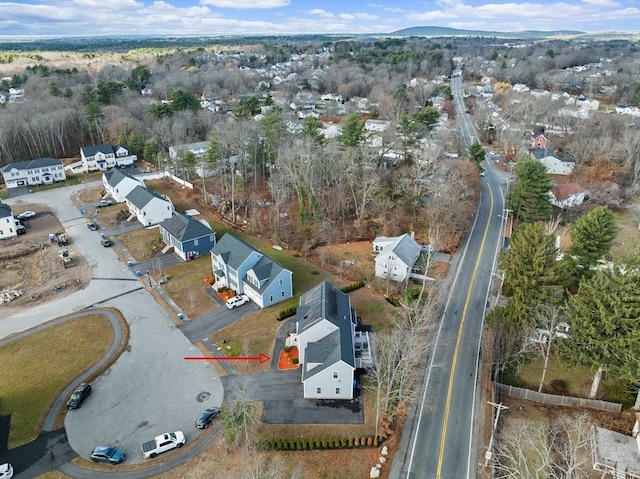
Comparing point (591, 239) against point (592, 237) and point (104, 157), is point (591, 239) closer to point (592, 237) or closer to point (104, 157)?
point (592, 237)

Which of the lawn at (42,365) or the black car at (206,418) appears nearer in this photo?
the black car at (206,418)

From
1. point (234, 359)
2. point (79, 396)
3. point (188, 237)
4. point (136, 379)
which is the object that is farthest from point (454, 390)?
point (188, 237)

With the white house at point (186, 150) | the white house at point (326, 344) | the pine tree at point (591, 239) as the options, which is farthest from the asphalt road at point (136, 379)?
the white house at point (186, 150)

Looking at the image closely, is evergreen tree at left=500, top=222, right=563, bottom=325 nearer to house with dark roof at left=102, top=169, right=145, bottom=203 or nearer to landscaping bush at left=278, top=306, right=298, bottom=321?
landscaping bush at left=278, top=306, right=298, bottom=321

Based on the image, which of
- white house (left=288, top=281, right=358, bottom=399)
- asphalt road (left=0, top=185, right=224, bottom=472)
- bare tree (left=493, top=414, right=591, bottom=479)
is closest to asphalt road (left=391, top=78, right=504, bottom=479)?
bare tree (left=493, top=414, right=591, bottom=479)

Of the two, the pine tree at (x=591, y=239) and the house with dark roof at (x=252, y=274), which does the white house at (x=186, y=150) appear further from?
the pine tree at (x=591, y=239)
